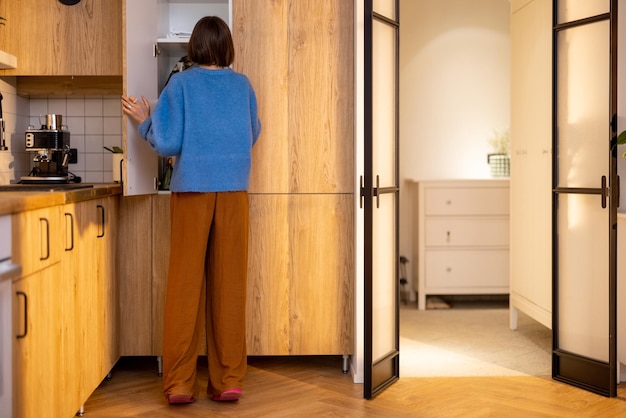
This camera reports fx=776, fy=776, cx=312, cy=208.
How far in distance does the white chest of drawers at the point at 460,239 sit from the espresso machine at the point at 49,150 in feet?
8.94

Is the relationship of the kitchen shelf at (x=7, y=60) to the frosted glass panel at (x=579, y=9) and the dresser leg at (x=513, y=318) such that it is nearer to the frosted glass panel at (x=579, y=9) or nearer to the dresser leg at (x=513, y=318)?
the frosted glass panel at (x=579, y=9)

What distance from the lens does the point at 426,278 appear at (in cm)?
553

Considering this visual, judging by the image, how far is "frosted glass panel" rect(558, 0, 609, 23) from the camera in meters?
3.48

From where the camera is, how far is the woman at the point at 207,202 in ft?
10.4

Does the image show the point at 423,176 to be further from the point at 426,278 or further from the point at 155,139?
the point at 155,139

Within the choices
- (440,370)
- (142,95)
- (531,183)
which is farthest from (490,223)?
(142,95)

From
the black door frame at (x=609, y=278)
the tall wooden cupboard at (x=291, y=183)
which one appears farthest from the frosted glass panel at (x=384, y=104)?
the black door frame at (x=609, y=278)

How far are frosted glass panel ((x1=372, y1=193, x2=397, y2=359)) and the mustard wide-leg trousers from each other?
591mm

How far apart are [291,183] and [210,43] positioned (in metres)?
0.80

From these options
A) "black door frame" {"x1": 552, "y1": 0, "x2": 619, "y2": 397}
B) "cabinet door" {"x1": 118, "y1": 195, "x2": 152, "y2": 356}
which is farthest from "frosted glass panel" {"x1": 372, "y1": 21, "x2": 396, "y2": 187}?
"cabinet door" {"x1": 118, "y1": 195, "x2": 152, "y2": 356}

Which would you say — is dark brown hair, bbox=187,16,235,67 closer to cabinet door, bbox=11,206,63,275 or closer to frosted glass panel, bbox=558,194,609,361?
cabinet door, bbox=11,206,63,275

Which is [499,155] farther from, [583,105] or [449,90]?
[583,105]

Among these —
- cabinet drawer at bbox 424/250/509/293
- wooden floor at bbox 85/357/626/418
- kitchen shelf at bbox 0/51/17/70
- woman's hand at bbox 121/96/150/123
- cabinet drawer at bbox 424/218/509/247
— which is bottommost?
wooden floor at bbox 85/357/626/418

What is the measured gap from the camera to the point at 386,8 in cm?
354
